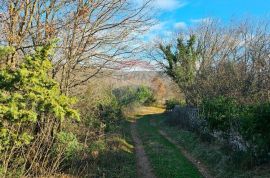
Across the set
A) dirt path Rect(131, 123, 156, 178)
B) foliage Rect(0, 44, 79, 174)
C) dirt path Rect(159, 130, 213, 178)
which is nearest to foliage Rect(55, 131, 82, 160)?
dirt path Rect(131, 123, 156, 178)

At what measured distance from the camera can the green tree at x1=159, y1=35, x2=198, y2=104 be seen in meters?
27.1

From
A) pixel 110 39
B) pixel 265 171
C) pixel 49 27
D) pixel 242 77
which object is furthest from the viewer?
pixel 242 77

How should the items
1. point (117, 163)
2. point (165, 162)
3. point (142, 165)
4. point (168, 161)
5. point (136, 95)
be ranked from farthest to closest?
point (136, 95) < point (168, 161) < point (165, 162) < point (142, 165) < point (117, 163)

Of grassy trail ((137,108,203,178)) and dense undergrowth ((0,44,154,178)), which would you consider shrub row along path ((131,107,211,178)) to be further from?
dense undergrowth ((0,44,154,178))

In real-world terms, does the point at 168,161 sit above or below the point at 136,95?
below

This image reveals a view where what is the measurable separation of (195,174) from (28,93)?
676 cm

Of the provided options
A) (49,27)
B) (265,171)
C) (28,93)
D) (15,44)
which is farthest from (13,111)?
(265,171)

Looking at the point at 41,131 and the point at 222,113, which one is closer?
the point at 41,131

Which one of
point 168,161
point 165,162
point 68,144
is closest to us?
point 68,144

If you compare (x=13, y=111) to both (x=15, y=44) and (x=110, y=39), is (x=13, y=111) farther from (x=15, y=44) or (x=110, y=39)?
(x=110, y=39)

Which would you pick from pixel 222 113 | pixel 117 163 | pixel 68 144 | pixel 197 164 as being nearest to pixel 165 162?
pixel 197 164

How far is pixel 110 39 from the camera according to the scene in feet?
39.5

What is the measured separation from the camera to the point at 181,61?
97.4ft

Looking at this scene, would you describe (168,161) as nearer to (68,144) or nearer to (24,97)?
(68,144)
